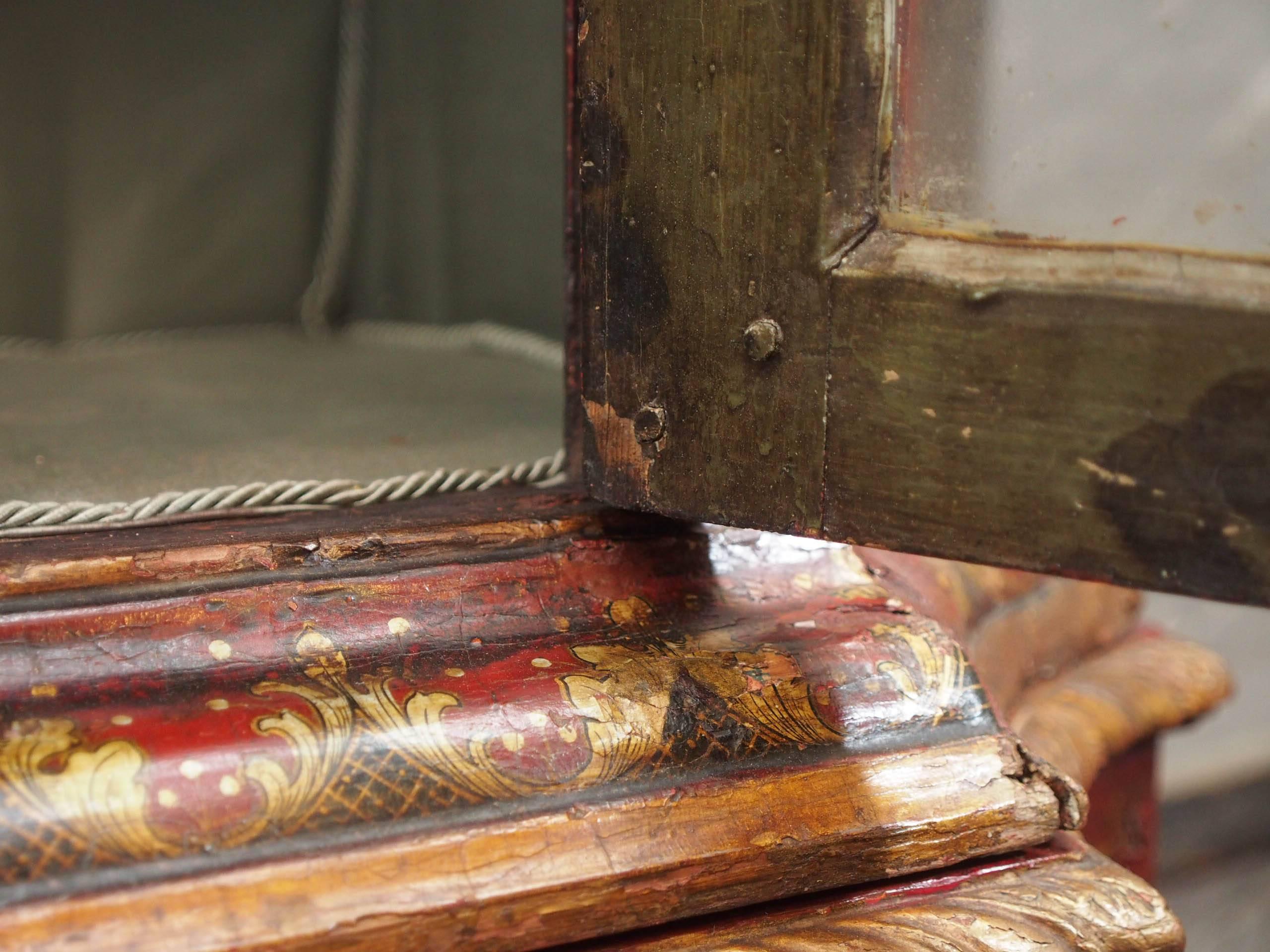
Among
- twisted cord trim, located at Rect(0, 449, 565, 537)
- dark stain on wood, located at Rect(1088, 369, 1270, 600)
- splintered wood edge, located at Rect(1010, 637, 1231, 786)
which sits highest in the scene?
dark stain on wood, located at Rect(1088, 369, 1270, 600)

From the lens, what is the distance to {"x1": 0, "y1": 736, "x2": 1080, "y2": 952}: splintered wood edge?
1.27ft

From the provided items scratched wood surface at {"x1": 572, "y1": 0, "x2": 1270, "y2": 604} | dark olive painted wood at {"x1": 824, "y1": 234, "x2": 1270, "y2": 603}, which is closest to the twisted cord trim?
scratched wood surface at {"x1": 572, "y1": 0, "x2": 1270, "y2": 604}

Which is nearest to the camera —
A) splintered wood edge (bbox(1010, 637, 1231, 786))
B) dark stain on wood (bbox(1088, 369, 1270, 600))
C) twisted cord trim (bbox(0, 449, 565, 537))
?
dark stain on wood (bbox(1088, 369, 1270, 600))

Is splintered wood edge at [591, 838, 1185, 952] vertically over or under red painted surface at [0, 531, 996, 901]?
under

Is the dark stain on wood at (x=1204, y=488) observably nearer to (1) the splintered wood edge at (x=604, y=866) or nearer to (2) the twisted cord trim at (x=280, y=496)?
(1) the splintered wood edge at (x=604, y=866)

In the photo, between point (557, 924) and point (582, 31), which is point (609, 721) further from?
point (582, 31)

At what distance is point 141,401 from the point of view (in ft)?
2.86

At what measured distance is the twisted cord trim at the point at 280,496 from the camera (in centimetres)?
52

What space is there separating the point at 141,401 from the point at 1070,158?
0.68m

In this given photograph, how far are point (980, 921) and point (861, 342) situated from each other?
0.74 feet

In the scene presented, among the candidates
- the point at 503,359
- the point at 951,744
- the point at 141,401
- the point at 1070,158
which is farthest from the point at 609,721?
the point at 503,359

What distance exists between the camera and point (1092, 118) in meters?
0.41

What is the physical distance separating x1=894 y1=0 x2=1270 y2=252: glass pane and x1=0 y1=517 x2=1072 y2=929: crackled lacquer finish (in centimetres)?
20

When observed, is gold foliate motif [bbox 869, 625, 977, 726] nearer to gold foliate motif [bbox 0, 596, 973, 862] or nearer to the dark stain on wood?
gold foliate motif [bbox 0, 596, 973, 862]
